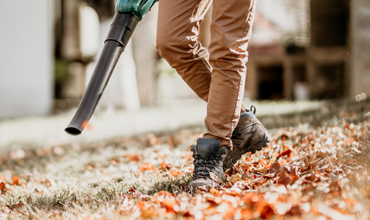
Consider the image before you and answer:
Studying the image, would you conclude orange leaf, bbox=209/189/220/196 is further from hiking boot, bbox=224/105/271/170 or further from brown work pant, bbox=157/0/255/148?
hiking boot, bbox=224/105/271/170

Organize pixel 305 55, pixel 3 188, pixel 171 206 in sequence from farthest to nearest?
pixel 305 55 < pixel 3 188 < pixel 171 206

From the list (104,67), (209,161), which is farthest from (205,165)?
(104,67)

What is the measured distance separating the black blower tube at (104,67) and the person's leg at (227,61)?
442 millimetres

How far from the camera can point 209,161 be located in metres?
2.08

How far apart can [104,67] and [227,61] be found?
1.94 feet

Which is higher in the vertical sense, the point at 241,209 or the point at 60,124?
the point at 241,209

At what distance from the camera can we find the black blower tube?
1967mm

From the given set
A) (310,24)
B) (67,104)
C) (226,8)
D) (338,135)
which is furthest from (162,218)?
(67,104)

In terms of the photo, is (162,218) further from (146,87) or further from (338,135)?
(146,87)

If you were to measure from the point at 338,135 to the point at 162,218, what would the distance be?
176 cm

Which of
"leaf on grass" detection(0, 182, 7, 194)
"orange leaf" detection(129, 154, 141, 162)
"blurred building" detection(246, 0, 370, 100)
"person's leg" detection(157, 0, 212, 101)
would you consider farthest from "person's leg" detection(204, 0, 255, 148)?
"blurred building" detection(246, 0, 370, 100)

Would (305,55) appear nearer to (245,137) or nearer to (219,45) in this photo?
(245,137)

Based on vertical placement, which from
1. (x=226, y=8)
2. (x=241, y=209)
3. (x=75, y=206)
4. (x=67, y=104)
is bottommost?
(x=67, y=104)

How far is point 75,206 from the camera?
6.50 ft
